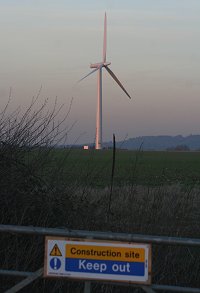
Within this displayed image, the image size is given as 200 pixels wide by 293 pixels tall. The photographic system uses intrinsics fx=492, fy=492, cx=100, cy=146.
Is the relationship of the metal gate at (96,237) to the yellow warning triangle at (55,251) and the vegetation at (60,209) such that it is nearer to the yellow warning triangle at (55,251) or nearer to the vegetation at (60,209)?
the yellow warning triangle at (55,251)

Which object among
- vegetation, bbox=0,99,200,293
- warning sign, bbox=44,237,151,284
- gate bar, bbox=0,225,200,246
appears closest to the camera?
gate bar, bbox=0,225,200,246

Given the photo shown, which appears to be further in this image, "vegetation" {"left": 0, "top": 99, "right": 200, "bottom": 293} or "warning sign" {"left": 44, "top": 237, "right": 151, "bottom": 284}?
"vegetation" {"left": 0, "top": 99, "right": 200, "bottom": 293}

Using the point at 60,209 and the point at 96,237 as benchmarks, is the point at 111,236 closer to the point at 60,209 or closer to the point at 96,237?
the point at 96,237

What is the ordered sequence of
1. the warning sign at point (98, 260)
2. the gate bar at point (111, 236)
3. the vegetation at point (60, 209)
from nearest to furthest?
1. the gate bar at point (111, 236)
2. the warning sign at point (98, 260)
3. the vegetation at point (60, 209)

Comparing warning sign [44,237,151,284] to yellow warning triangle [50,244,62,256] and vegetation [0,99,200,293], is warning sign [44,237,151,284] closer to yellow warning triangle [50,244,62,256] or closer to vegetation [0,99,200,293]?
yellow warning triangle [50,244,62,256]

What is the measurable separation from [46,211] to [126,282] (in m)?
2.15

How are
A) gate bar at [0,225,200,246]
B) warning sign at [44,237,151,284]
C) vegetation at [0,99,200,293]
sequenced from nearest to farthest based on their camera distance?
gate bar at [0,225,200,246] < warning sign at [44,237,151,284] < vegetation at [0,99,200,293]

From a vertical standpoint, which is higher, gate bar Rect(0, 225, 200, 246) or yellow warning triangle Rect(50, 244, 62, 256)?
gate bar Rect(0, 225, 200, 246)

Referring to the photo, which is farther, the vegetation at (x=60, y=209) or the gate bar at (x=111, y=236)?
the vegetation at (x=60, y=209)

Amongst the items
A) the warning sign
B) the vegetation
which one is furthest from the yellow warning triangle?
the vegetation

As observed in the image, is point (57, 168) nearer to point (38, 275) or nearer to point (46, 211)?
point (46, 211)

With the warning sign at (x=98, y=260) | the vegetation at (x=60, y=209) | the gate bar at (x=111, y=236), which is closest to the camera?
the gate bar at (x=111, y=236)

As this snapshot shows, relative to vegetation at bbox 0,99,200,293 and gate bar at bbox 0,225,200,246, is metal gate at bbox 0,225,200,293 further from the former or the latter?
vegetation at bbox 0,99,200,293

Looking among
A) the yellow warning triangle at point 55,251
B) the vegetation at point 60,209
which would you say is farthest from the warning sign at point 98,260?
the vegetation at point 60,209
